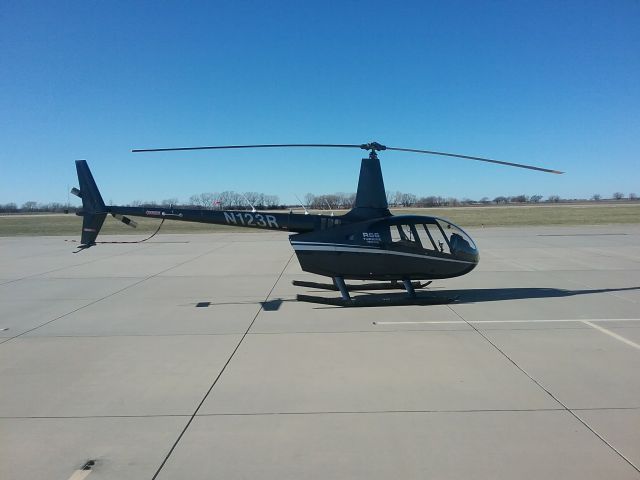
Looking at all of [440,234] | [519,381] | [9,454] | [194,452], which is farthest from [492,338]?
[9,454]

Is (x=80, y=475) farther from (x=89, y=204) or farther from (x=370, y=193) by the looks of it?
(x=89, y=204)

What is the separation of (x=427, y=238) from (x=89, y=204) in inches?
313

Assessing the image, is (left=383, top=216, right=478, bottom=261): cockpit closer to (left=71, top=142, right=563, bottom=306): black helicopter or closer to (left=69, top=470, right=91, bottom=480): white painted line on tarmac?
(left=71, top=142, right=563, bottom=306): black helicopter

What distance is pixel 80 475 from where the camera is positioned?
351cm

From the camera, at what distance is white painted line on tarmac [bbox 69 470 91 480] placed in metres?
3.48

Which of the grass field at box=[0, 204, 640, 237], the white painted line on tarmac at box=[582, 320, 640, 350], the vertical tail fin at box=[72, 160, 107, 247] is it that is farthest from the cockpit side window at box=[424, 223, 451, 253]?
the grass field at box=[0, 204, 640, 237]

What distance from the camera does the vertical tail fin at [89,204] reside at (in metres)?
10.7

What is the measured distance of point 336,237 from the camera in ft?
32.6

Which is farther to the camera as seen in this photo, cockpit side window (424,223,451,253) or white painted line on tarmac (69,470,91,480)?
cockpit side window (424,223,451,253)

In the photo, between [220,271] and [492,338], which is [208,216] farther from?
[492,338]

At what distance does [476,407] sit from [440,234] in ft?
18.8

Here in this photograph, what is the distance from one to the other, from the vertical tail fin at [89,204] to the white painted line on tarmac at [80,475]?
8.17 meters

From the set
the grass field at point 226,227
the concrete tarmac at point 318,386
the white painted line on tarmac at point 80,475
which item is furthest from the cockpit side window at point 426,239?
the grass field at point 226,227

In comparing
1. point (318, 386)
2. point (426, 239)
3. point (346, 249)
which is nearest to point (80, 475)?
point (318, 386)
